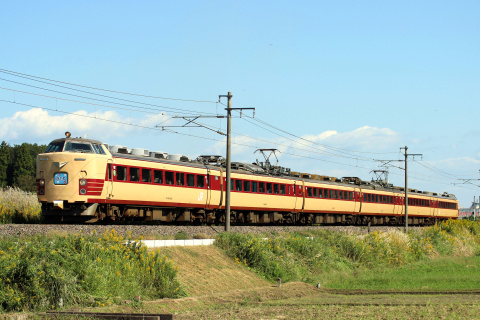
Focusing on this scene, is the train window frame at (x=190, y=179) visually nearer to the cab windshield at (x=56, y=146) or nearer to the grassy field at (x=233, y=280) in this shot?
the grassy field at (x=233, y=280)

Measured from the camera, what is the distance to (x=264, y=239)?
1135 inches

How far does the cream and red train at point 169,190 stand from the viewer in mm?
27844

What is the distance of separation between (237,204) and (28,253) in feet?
79.2

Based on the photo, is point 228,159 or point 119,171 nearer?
point 119,171

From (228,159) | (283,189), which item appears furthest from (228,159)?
(283,189)

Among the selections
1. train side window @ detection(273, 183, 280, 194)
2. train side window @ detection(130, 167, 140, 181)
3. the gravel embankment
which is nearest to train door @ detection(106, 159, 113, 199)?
train side window @ detection(130, 167, 140, 181)

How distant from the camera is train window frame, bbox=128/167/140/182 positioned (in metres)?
30.7

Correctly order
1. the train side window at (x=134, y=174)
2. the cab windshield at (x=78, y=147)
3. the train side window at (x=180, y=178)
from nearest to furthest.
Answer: the cab windshield at (x=78, y=147), the train side window at (x=134, y=174), the train side window at (x=180, y=178)

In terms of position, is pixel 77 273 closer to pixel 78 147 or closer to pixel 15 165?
pixel 78 147

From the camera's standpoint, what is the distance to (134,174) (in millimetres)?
31000

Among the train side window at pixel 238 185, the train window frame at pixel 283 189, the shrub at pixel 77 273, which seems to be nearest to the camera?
the shrub at pixel 77 273

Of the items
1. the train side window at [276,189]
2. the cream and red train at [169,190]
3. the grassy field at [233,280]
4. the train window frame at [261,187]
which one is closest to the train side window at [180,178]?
the cream and red train at [169,190]

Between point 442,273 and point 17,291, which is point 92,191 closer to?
point 17,291

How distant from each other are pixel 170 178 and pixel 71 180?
7039 mm
